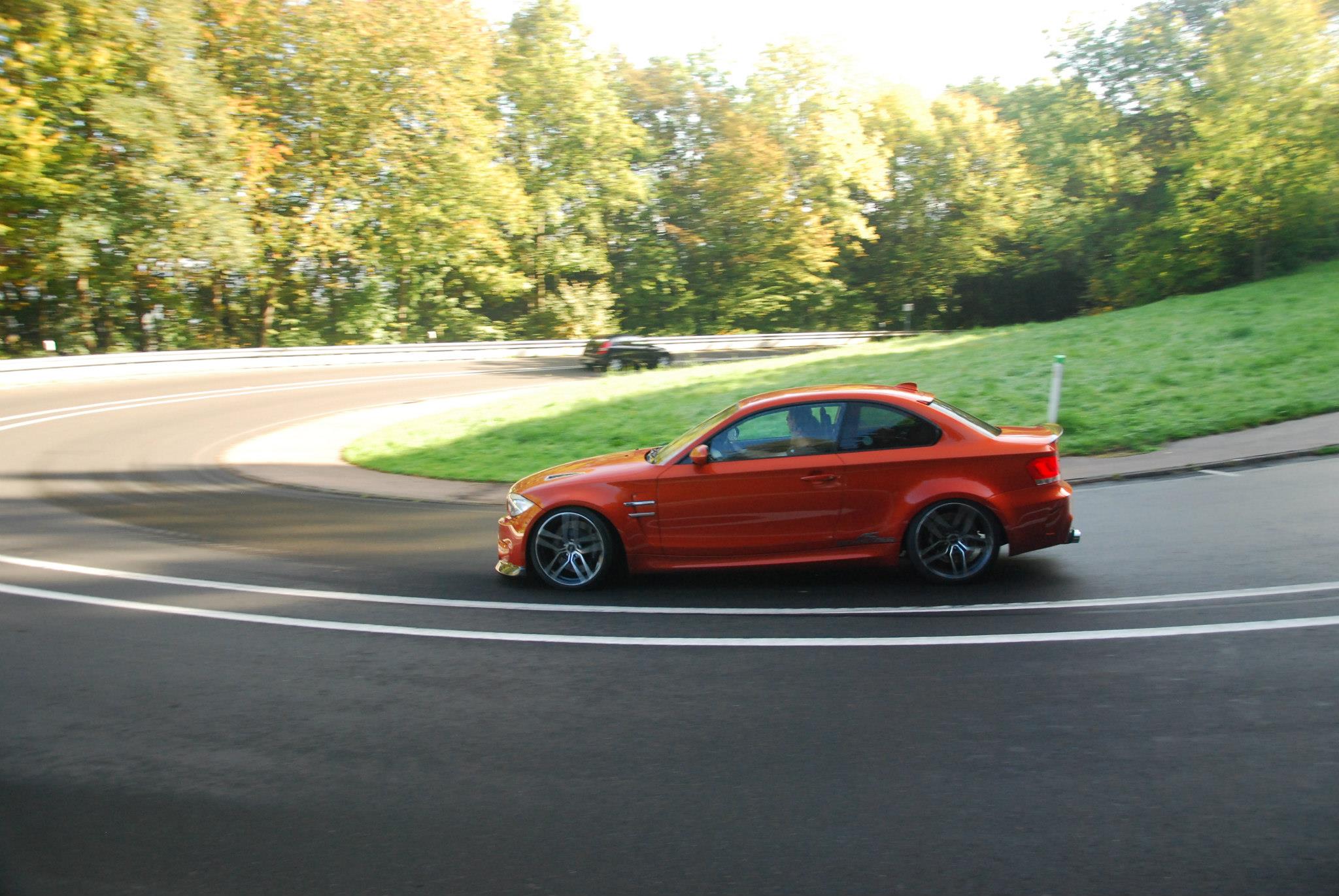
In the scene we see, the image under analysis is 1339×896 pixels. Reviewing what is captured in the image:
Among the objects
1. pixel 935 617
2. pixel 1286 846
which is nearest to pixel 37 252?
pixel 935 617

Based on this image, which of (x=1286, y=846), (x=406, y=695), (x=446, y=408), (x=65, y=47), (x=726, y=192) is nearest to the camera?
(x=1286, y=846)

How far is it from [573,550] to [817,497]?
1945 mm

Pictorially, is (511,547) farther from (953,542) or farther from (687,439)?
(953,542)

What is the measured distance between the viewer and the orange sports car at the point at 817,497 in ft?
25.5

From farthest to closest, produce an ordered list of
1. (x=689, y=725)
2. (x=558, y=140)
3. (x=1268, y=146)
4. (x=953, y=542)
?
(x=558, y=140)
(x=1268, y=146)
(x=953, y=542)
(x=689, y=725)

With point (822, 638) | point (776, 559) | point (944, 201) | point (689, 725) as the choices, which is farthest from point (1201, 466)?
point (944, 201)

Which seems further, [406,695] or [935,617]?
[935,617]

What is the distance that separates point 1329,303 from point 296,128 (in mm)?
35597

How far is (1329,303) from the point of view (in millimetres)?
23641

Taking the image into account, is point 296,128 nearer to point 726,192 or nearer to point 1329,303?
point 726,192

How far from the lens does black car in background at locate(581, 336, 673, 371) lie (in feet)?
118

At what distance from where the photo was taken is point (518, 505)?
27.9 feet

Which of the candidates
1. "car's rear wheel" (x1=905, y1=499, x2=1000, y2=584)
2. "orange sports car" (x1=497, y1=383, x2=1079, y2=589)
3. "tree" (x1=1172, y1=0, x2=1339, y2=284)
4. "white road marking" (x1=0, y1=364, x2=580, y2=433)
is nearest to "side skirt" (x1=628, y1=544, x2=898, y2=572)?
"orange sports car" (x1=497, y1=383, x2=1079, y2=589)

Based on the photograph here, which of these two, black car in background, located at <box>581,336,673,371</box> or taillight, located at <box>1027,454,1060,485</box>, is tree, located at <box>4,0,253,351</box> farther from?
taillight, located at <box>1027,454,1060,485</box>
